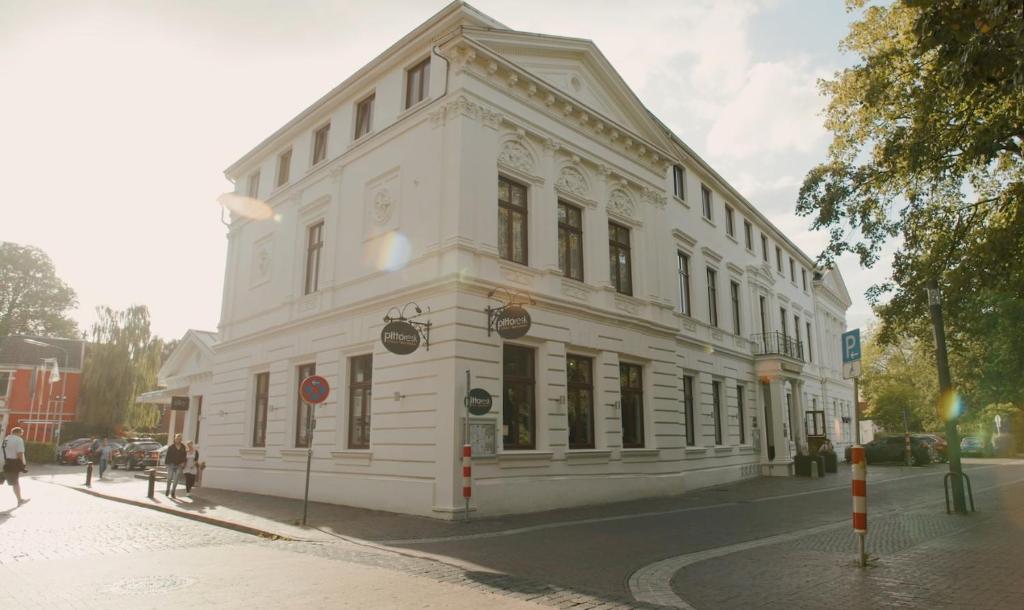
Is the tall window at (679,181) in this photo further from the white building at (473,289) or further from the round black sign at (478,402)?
the round black sign at (478,402)

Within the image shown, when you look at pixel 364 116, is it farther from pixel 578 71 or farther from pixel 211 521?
pixel 211 521

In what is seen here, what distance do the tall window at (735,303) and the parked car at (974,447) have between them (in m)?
28.8

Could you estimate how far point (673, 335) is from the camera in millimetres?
20125

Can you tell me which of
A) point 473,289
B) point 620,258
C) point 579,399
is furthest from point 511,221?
point 579,399

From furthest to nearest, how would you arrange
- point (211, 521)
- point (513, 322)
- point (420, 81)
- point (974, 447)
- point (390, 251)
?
1. point (974, 447)
2. point (420, 81)
3. point (390, 251)
4. point (513, 322)
5. point (211, 521)

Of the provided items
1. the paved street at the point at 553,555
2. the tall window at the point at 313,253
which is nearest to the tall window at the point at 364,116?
the tall window at the point at 313,253

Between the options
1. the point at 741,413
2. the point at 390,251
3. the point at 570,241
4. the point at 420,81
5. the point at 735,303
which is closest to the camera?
the point at 390,251

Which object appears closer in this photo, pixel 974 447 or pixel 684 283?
pixel 684 283

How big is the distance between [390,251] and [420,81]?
4.65 metres

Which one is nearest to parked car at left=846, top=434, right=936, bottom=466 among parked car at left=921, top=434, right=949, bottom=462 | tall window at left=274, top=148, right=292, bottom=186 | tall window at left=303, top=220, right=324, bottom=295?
parked car at left=921, top=434, right=949, bottom=462

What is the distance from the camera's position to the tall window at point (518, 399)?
47.8 ft

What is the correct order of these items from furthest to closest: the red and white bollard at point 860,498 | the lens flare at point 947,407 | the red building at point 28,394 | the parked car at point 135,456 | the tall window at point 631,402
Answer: the red building at point 28,394 → the parked car at point 135,456 → the tall window at point 631,402 → the lens flare at point 947,407 → the red and white bollard at point 860,498

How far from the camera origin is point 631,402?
18.4 metres

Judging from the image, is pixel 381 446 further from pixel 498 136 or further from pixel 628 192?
pixel 628 192
